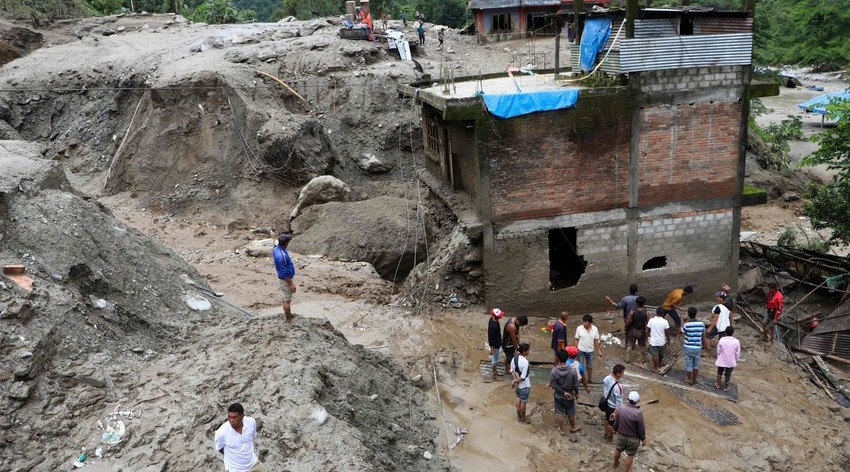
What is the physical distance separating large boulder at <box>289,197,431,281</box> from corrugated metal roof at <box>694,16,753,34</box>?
7.56m

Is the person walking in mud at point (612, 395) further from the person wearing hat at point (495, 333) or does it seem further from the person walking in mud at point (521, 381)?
the person wearing hat at point (495, 333)

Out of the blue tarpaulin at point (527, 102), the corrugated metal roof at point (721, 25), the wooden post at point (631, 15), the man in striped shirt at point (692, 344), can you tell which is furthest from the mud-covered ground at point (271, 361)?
the corrugated metal roof at point (721, 25)

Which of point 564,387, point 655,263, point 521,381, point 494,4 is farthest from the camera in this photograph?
point 494,4

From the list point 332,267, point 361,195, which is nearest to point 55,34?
point 361,195

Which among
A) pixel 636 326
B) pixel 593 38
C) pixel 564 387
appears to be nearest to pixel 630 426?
pixel 564 387

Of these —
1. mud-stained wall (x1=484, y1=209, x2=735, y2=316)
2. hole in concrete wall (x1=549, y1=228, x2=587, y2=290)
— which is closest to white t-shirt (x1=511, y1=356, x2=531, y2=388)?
mud-stained wall (x1=484, y1=209, x2=735, y2=316)

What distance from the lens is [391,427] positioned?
939cm

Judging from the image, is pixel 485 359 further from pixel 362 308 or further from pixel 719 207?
pixel 719 207

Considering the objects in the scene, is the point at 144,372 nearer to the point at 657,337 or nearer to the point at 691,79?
the point at 657,337

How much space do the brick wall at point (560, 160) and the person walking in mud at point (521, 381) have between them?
3.89 meters

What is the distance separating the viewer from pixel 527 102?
12.6 meters

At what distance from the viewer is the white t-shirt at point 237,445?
22.0 feet

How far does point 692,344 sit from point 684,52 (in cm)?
572

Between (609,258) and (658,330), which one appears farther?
(609,258)
